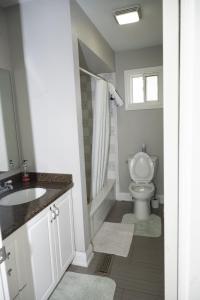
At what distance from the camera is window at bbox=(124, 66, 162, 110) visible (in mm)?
3271

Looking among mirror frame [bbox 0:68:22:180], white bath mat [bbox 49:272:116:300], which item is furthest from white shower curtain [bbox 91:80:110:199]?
white bath mat [bbox 49:272:116:300]

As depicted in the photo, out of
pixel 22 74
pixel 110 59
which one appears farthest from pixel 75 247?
pixel 110 59

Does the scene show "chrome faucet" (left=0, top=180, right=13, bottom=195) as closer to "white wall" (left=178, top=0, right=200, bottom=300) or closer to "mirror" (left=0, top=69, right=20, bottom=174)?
"mirror" (left=0, top=69, right=20, bottom=174)

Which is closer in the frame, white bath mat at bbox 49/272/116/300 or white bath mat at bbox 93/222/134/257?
white bath mat at bbox 49/272/116/300

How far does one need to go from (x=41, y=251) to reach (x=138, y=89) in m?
2.78

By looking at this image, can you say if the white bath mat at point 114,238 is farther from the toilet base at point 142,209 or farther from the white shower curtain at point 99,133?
the white shower curtain at point 99,133

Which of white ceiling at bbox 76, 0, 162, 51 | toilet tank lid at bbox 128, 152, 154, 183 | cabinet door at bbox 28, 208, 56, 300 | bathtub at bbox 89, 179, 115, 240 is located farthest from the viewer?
toilet tank lid at bbox 128, 152, 154, 183

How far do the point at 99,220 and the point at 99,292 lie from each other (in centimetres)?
104

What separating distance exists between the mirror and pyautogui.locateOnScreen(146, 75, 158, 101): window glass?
7.05ft

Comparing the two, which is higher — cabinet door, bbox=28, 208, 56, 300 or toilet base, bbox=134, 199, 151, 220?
cabinet door, bbox=28, 208, 56, 300

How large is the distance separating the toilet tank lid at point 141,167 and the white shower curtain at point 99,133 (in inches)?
20.6

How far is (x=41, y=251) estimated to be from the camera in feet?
5.08

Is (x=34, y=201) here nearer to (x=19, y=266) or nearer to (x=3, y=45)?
(x=19, y=266)

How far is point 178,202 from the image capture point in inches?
27.2
